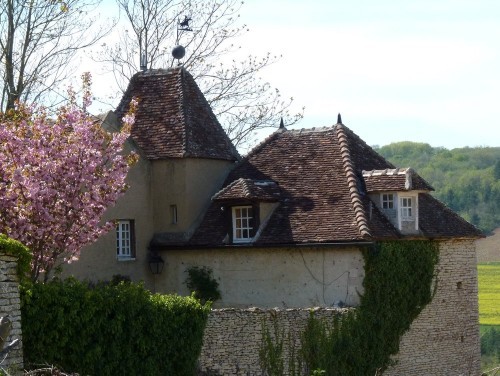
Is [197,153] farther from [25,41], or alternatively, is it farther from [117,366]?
[117,366]

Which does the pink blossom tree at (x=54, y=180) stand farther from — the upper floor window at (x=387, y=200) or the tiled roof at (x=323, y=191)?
the upper floor window at (x=387, y=200)

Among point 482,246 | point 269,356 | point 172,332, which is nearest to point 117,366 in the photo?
point 172,332

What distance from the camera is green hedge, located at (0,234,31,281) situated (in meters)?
19.2

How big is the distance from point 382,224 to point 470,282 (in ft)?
12.4

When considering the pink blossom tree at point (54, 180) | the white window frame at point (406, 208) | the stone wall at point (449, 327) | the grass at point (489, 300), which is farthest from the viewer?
the grass at point (489, 300)

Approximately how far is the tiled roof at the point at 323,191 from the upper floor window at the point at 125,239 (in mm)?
1569

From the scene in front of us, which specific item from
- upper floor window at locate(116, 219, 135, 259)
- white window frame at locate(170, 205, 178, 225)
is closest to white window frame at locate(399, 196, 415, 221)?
white window frame at locate(170, 205, 178, 225)

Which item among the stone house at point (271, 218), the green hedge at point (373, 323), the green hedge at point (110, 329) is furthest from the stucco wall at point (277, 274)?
the green hedge at point (110, 329)

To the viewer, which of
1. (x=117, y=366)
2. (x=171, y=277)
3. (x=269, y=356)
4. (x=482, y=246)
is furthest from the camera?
(x=482, y=246)

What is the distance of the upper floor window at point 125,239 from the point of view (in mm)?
30500

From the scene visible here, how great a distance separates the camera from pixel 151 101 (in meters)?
32.6

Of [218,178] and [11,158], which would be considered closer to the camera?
[11,158]

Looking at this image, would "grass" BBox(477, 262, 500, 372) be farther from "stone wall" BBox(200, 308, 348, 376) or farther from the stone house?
"stone wall" BBox(200, 308, 348, 376)

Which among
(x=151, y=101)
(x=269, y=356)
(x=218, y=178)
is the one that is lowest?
(x=269, y=356)
